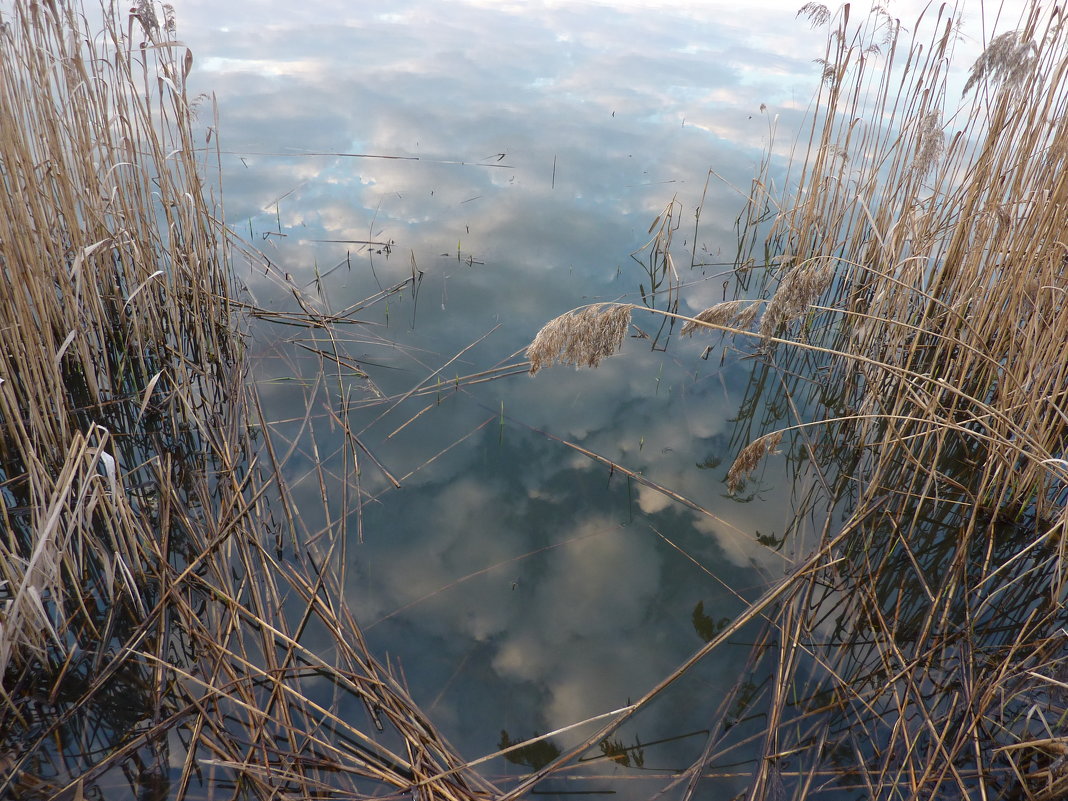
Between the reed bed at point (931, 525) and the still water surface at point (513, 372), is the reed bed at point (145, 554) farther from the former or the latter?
the reed bed at point (931, 525)

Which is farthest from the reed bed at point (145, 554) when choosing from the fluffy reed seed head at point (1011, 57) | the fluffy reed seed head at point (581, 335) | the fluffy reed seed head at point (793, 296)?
the fluffy reed seed head at point (1011, 57)

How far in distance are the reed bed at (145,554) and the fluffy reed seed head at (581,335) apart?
1173mm

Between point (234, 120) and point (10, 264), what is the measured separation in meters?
4.94

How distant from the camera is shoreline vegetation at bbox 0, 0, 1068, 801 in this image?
2.03m

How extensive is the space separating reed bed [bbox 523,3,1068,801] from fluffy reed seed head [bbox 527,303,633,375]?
0.02 m

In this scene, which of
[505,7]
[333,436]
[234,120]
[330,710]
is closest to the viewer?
[330,710]

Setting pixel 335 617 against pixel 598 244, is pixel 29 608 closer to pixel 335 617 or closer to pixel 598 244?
pixel 335 617

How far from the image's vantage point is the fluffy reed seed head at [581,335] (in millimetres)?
2490

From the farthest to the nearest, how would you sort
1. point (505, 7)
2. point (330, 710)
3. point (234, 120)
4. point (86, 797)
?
point (505, 7), point (234, 120), point (330, 710), point (86, 797)

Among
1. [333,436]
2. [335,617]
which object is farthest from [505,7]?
[335,617]

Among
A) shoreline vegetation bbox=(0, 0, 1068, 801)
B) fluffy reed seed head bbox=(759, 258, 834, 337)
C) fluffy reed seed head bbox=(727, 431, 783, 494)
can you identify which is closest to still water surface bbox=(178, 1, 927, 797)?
shoreline vegetation bbox=(0, 0, 1068, 801)

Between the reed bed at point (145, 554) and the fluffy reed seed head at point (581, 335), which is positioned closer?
the reed bed at point (145, 554)

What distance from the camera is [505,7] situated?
38.8 feet

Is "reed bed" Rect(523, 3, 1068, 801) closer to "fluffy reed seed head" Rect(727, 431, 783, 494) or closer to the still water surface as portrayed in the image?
"fluffy reed seed head" Rect(727, 431, 783, 494)
